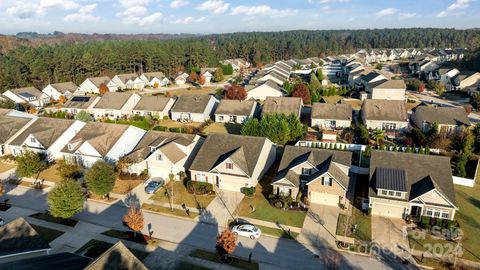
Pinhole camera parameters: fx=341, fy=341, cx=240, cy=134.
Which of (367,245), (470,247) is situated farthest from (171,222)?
(470,247)

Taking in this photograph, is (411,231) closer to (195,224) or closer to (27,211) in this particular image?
(195,224)

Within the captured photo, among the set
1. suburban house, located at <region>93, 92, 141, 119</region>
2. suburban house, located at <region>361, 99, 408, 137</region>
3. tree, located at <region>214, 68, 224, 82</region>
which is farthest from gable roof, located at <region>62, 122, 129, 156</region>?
tree, located at <region>214, 68, 224, 82</region>

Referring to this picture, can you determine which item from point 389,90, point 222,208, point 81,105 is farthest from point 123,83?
point 222,208

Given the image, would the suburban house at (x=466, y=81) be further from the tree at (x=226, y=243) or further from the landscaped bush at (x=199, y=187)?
the tree at (x=226, y=243)

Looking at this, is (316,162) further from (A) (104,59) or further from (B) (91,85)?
(A) (104,59)

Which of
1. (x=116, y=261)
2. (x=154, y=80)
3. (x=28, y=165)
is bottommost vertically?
(x=28, y=165)

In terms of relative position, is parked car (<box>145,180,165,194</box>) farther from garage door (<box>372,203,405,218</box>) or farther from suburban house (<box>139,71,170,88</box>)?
suburban house (<box>139,71,170,88</box>)

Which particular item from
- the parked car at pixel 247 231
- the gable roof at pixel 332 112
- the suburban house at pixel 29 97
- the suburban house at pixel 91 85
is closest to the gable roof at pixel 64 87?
the suburban house at pixel 91 85
